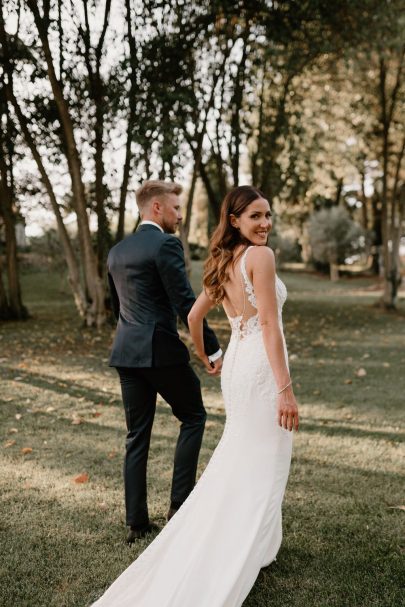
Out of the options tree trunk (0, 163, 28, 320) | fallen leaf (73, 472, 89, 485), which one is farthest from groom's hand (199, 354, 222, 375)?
tree trunk (0, 163, 28, 320)

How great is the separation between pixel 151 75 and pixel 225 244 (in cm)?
1087

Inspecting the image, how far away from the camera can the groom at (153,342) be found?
389cm

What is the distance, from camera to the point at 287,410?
319 centimetres

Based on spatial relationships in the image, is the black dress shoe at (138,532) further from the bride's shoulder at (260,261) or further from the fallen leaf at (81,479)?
the bride's shoulder at (260,261)

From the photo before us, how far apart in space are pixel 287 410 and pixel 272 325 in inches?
18.9

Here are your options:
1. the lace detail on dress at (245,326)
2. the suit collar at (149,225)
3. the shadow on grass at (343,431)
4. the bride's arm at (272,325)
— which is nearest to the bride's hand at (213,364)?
the lace detail on dress at (245,326)

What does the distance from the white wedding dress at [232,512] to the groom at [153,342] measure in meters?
0.60

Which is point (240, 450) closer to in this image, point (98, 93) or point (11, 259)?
point (98, 93)

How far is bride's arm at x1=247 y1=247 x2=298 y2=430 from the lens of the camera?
10.3ft

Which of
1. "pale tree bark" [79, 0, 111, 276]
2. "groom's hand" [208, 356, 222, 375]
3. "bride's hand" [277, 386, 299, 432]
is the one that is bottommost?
"bride's hand" [277, 386, 299, 432]

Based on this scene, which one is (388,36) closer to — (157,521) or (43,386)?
(43,386)

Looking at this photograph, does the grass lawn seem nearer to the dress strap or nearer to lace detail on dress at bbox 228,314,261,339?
lace detail on dress at bbox 228,314,261,339

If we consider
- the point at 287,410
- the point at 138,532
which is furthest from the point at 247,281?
the point at 138,532

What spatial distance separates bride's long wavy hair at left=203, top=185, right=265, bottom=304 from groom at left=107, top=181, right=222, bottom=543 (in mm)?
492
